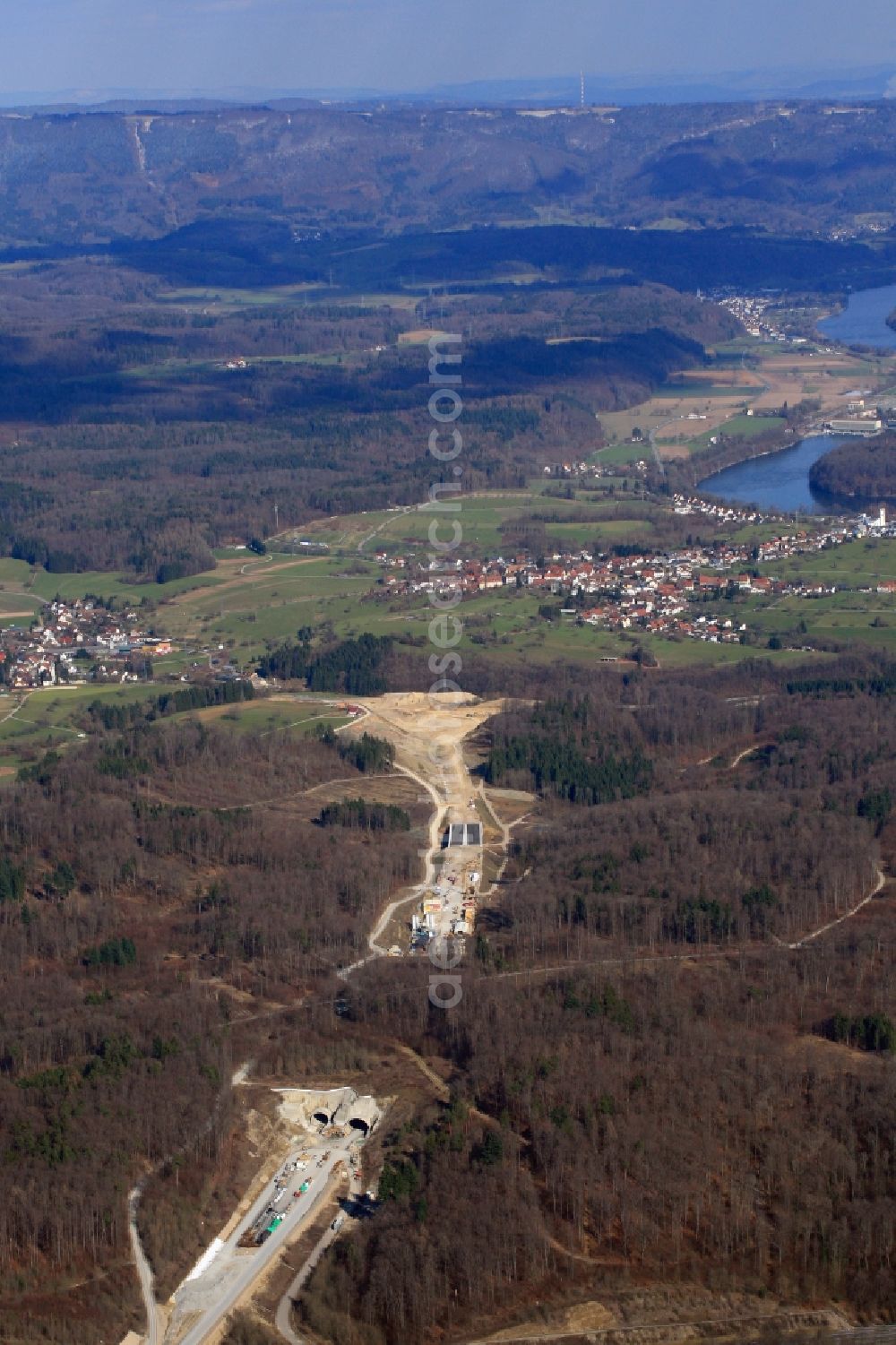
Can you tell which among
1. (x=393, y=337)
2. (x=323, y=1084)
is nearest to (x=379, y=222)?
(x=393, y=337)

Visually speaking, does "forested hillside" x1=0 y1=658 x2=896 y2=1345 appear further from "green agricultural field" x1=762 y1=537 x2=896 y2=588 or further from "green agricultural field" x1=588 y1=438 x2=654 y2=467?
"green agricultural field" x1=588 y1=438 x2=654 y2=467

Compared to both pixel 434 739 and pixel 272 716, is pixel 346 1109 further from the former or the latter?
pixel 272 716

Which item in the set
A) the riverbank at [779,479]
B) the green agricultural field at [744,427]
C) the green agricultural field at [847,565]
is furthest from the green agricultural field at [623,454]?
A: the green agricultural field at [847,565]

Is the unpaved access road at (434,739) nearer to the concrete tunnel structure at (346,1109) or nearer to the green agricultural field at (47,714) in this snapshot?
the green agricultural field at (47,714)

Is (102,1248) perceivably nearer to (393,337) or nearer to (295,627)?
(295,627)

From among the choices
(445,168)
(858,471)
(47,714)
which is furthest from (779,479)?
(445,168)

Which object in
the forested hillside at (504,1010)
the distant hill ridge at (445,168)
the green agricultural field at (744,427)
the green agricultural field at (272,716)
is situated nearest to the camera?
the forested hillside at (504,1010)

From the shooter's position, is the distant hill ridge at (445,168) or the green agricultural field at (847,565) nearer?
the green agricultural field at (847,565)

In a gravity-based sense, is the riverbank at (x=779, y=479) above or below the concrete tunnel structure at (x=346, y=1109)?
above

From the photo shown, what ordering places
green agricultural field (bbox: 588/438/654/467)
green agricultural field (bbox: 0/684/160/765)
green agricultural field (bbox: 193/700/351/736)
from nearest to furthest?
green agricultural field (bbox: 0/684/160/765) < green agricultural field (bbox: 193/700/351/736) < green agricultural field (bbox: 588/438/654/467)

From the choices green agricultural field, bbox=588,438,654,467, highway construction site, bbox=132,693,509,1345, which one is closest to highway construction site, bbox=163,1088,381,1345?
highway construction site, bbox=132,693,509,1345

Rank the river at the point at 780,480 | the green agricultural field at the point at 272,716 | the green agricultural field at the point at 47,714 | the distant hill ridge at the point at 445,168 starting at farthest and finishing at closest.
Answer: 1. the distant hill ridge at the point at 445,168
2. the river at the point at 780,480
3. the green agricultural field at the point at 272,716
4. the green agricultural field at the point at 47,714
